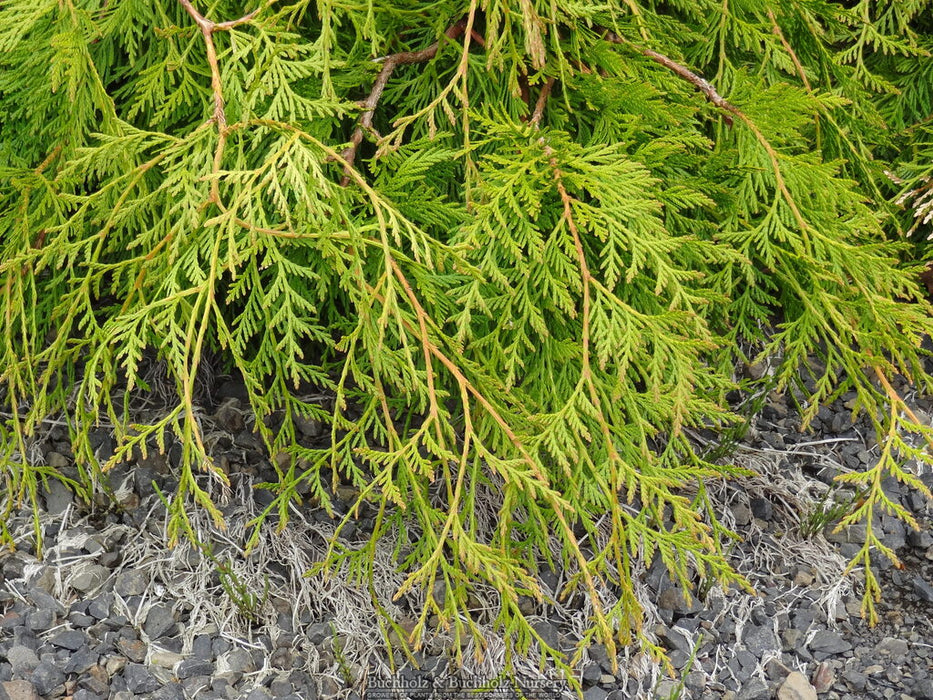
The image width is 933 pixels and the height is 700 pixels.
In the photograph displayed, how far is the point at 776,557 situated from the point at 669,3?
64.7 inches

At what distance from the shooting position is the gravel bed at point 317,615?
209cm

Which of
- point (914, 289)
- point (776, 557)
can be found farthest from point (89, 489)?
point (914, 289)

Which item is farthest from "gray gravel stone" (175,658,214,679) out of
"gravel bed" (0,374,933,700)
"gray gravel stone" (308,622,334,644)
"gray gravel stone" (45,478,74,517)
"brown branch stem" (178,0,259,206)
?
"brown branch stem" (178,0,259,206)

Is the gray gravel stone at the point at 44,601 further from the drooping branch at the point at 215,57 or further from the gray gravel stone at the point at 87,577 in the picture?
the drooping branch at the point at 215,57

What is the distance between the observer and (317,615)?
7.40 feet

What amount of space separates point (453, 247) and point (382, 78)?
62 cm

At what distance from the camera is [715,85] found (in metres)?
2.71

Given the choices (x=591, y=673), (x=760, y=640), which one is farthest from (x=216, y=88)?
(x=760, y=640)

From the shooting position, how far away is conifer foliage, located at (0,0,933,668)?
1.99 meters

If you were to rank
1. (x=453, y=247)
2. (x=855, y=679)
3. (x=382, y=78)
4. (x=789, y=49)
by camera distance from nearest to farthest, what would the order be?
(x=453, y=247) < (x=855, y=679) < (x=382, y=78) < (x=789, y=49)

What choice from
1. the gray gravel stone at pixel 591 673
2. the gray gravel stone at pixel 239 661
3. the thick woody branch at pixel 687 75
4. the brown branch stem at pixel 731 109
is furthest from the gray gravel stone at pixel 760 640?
the thick woody branch at pixel 687 75

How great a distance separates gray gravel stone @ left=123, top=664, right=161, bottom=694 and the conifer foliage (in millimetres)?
343

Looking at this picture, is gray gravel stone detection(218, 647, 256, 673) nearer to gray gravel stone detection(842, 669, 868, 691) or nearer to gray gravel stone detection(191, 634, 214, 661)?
gray gravel stone detection(191, 634, 214, 661)

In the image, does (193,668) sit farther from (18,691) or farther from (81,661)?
(18,691)
